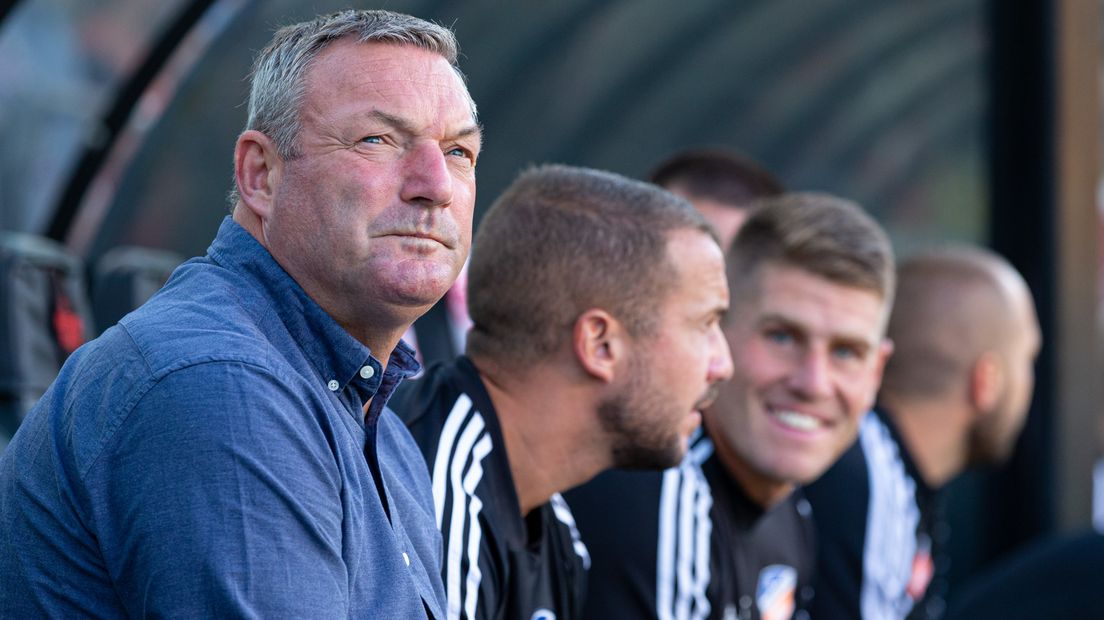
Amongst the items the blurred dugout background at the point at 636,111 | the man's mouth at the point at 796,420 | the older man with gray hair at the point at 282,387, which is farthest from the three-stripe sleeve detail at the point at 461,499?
the blurred dugout background at the point at 636,111

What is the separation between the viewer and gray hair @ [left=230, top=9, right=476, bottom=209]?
1.96 m

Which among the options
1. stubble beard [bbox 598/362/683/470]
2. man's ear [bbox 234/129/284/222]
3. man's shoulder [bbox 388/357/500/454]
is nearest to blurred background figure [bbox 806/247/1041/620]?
stubble beard [bbox 598/362/683/470]

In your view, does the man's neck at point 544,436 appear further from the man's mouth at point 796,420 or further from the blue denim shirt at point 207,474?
the man's mouth at point 796,420

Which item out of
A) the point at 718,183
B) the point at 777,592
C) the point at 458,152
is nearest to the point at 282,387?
the point at 458,152

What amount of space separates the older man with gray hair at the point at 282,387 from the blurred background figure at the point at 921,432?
7.44 feet

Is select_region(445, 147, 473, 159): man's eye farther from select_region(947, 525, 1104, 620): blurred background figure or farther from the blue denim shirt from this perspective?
select_region(947, 525, 1104, 620): blurred background figure

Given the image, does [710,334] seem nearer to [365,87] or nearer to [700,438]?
[700,438]

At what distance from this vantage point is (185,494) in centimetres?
161

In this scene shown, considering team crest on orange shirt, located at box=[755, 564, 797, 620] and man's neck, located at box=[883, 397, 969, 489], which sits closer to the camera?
team crest on orange shirt, located at box=[755, 564, 797, 620]

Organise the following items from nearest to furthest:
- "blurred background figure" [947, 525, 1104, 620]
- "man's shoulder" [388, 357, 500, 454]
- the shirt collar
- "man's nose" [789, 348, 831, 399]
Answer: the shirt collar, "man's shoulder" [388, 357, 500, 454], "blurred background figure" [947, 525, 1104, 620], "man's nose" [789, 348, 831, 399]

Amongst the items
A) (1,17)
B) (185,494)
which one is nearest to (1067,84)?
(1,17)

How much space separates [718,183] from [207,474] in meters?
3.16

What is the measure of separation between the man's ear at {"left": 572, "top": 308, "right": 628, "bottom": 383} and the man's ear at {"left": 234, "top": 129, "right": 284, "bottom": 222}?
0.94 m

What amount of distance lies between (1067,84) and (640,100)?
211cm
